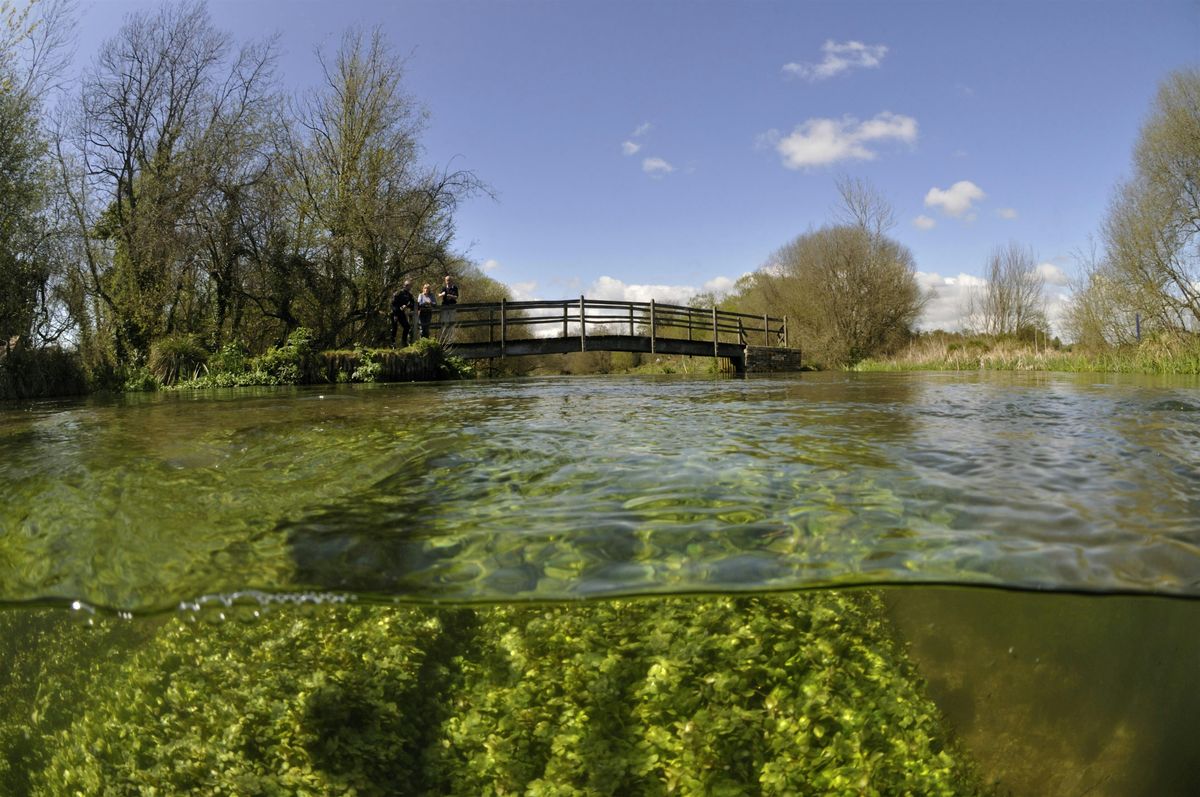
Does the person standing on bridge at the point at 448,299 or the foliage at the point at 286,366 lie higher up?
the person standing on bridge at the point at 448,299

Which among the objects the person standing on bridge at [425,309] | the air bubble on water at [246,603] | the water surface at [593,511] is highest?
the person standing on bridge at [425,309]

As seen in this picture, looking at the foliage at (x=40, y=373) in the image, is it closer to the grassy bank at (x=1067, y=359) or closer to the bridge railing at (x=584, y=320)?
the bridge railing at (x=584, y=320)

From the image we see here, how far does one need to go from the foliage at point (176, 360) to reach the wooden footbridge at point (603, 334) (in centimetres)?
529

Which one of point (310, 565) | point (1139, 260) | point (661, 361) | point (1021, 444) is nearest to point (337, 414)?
point (310, 565)

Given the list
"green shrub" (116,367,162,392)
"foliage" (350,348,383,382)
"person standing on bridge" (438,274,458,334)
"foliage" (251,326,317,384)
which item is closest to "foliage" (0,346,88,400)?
"green shrub" (116,367,162,392)

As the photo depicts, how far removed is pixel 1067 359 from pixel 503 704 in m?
19.4

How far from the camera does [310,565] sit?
6.42ft

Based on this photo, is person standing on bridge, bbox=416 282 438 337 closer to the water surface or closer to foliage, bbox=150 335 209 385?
foliage, bbox=150 335 209 385

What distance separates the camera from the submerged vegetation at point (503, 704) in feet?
5.70

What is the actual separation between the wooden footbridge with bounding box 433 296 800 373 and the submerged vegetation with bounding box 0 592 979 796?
48.6 feet

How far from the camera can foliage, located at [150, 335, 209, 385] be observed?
1369 centimetres

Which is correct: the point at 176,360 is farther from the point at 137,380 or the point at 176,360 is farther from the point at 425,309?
the point at 425,309

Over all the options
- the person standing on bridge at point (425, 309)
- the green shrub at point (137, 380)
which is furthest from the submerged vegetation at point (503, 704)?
the person standing on bridge at point (425, 309)

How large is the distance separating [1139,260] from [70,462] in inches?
872
